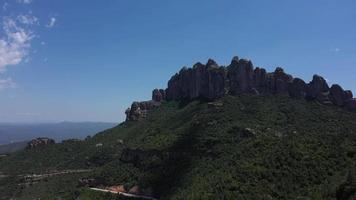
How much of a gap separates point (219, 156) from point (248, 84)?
57.8m

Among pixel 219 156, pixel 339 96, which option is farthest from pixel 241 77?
pixel 219 156

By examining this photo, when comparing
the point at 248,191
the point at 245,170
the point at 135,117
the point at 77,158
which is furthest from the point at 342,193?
the point at 135,117

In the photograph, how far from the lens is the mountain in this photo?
86375 mm

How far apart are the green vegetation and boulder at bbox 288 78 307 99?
5.95 metres

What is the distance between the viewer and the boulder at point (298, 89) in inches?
6038

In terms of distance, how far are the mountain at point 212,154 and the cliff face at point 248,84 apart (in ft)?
1.99

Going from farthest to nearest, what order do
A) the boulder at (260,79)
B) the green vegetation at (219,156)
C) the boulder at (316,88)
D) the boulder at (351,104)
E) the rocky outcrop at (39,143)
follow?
the rocky outcrop at (39,143)
the boulder at (260,79)
the boulder at (316,88)
the boulder at (351,104)
the green vegetation at (219,156)

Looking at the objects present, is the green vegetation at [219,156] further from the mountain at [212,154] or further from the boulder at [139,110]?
the boulder at [139,110]

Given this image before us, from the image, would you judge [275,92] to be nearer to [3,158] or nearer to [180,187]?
[180,187]

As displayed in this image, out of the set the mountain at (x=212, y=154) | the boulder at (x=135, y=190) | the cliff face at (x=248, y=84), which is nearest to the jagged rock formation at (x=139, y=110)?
the mountain at (x=212, y=154)

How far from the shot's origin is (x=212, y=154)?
111688 millimetres

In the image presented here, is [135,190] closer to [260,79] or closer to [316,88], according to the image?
[260,79]

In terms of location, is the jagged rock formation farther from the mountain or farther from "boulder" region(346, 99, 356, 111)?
"boulder" region(346, 99, 356, 111)

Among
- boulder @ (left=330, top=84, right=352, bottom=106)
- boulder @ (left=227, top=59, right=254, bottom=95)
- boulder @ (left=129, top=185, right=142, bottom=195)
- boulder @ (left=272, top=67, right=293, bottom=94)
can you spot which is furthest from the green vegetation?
boulder @ (left=227, top=59, right=254, bottom=95)
